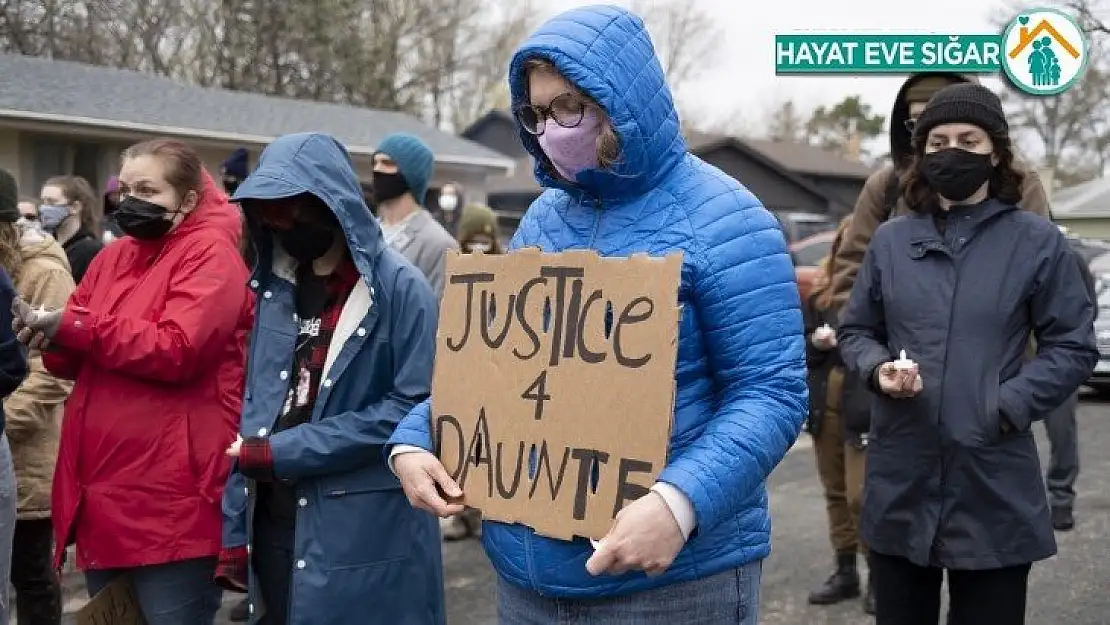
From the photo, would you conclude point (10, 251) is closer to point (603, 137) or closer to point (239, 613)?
point (239, 613)

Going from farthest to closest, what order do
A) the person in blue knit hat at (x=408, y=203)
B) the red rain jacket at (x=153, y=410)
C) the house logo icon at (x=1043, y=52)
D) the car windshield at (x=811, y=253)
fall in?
the car windshield at (x=811, y=253) → the house logo icon at (x=1043, y=52) → the person in blue knit hat at (x=408, y=203) → the red rain jacket at (x=153, y=410)

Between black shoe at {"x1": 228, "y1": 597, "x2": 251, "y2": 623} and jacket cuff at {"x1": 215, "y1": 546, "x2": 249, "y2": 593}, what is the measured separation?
6.69 feet

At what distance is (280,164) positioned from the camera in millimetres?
3184

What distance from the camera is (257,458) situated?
3047mm

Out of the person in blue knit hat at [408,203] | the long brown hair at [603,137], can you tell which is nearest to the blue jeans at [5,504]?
the long brown hair at [603,137]

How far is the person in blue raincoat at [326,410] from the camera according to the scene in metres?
3.09

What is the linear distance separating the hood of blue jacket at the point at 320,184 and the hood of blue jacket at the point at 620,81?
104cm

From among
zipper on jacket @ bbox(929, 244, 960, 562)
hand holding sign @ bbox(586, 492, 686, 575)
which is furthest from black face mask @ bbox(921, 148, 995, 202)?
hand holding sign @ bbox(586, 492, 686, 575)

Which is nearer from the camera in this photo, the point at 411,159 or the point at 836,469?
the point at 836,469

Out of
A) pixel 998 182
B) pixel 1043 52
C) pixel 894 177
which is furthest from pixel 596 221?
pixel 1043 52

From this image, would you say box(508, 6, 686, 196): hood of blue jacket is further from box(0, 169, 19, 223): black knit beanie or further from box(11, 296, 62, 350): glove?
box(0, 169, 19, 223): black knit beanie

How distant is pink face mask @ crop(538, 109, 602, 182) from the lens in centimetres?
217

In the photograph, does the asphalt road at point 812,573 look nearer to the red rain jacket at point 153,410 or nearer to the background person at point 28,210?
the red rain jacket at point 153,410

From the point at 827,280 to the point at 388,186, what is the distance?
2.28m
